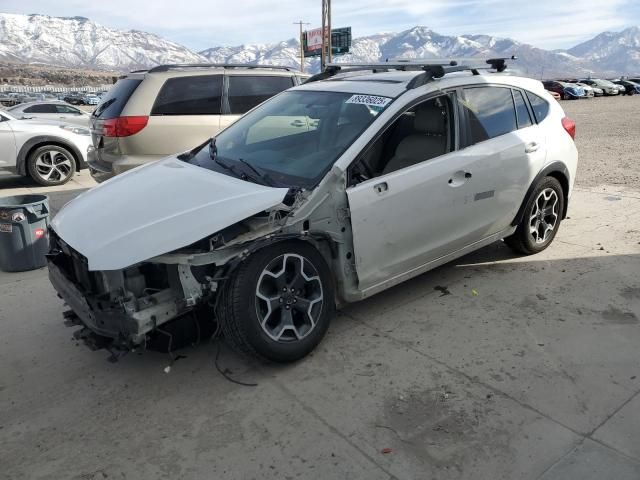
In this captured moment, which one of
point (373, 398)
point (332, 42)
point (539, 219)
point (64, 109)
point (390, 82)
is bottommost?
point (373, 398)

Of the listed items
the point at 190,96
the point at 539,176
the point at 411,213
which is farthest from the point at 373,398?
the point at 190,96

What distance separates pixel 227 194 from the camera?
320 centimetres

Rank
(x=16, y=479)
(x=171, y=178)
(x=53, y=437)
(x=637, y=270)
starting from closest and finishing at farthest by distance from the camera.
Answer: (x=16, y=479) → (x=53, y=437) → (x=171, y=178) → (x=637, y=270)

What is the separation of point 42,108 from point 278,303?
15.4 m

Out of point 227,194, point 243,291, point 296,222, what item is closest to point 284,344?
point 243,291

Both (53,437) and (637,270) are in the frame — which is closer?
(53,437)

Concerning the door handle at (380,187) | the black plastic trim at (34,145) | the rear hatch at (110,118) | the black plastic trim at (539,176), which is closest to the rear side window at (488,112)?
the black plastic trim at (539,176)

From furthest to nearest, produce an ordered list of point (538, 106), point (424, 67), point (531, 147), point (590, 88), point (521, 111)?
point (590, 88)
point (538, 106)
point (521, 111)
point (531, 147)
point (424, 67)

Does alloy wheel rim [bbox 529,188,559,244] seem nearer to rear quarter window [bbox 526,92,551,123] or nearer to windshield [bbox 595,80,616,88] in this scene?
rear quarter window [bbox 526,92,551,123]

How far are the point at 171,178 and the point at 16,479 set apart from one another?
198cm

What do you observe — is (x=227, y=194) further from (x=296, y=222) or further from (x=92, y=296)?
(x=92, y=296)

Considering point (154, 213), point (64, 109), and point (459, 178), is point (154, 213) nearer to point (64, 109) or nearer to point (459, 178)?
point (459, 178)

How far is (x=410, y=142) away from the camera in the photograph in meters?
3.92

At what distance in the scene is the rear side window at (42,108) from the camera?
607 inches
